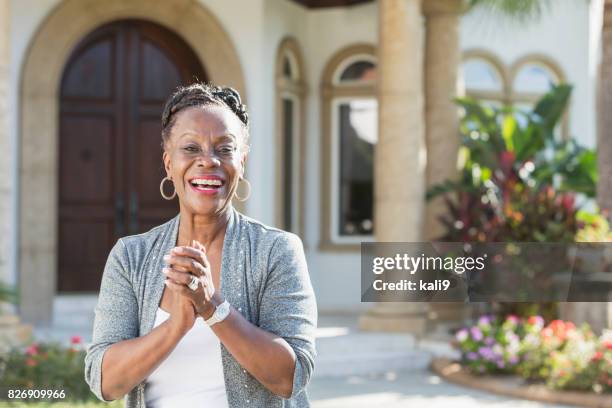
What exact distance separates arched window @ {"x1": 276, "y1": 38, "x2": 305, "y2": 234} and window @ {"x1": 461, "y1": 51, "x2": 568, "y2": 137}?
9.09ft

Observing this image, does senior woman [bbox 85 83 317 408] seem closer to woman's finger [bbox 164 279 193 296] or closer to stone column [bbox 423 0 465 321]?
woman's finger [bbox 164 279 193 296]

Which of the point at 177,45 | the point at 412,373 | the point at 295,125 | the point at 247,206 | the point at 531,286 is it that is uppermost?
the point at 177,45

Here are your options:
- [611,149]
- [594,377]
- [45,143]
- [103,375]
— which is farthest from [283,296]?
[45,143]

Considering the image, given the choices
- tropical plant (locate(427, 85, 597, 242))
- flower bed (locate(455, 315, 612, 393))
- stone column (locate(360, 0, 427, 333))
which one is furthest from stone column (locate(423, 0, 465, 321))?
flower bed (locate(455, 315, 612, 393))

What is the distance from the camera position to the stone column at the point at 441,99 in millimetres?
12039

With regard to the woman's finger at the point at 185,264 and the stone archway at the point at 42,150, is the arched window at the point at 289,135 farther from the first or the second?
the woman's finger at the point at 185,264

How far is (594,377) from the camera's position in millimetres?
8266

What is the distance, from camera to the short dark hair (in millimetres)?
2492

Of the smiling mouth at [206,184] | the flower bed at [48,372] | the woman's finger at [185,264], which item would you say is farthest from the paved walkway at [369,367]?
the woman's finger at [185,264]

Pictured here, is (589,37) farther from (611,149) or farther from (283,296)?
(283,296)

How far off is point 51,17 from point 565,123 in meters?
7.74

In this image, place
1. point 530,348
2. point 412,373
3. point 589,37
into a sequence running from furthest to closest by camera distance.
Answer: point 589,37 < point 412,373 < point 530,348

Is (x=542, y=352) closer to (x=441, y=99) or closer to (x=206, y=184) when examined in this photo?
(x=441, y=99)

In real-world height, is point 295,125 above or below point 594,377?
above
